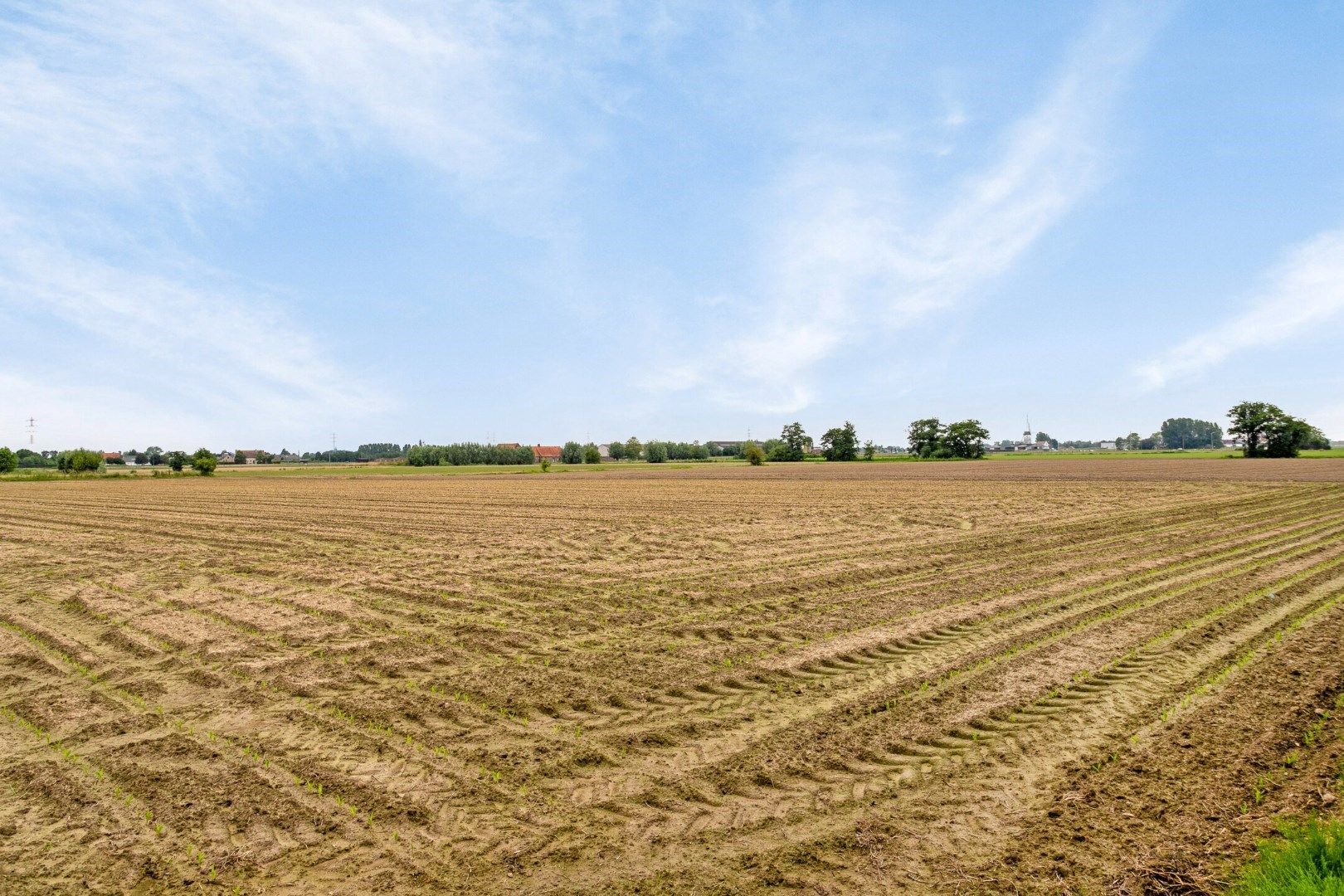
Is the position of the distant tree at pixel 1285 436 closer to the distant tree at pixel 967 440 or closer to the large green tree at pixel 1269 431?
the large green tree at pixel 1269 431

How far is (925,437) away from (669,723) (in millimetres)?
128360

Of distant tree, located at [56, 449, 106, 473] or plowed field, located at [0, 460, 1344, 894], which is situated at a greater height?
distant tree, located at [56, 449, 106, 473]

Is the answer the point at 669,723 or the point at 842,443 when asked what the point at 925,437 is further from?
the point at 669,723

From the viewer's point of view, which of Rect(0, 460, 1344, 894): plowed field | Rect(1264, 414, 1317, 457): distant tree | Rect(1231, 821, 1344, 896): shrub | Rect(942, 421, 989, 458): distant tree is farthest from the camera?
Rect(942, 421, 989, 458): distant tree

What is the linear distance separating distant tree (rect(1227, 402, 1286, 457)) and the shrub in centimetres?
11743

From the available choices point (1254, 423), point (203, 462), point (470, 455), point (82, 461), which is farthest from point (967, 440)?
point (82, 461)

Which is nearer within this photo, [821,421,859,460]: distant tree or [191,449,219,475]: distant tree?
[191,449,219,475]: distant tree

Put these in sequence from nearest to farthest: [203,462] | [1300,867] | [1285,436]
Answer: [1300,867] < [203,462] < [1285,436]

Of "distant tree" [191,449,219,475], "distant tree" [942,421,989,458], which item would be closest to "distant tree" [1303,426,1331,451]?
"distant tree" [942,421,989,458]

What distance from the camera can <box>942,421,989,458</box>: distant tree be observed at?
120 metres

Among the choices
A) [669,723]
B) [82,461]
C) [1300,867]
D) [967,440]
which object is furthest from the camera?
[967,440]

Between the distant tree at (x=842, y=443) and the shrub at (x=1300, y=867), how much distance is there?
406 feet

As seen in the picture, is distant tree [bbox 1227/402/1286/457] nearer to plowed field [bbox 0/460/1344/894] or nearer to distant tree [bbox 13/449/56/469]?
plowed field [bbox 0/460/1344/894]

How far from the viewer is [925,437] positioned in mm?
125000
